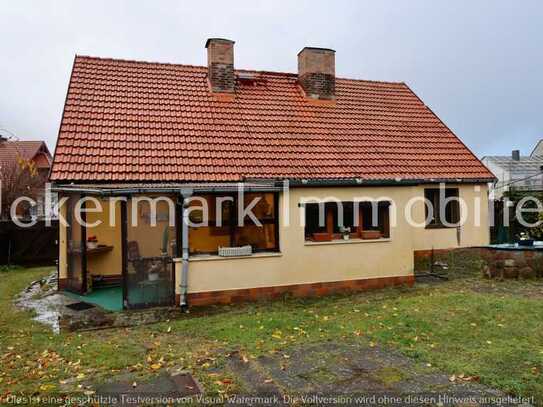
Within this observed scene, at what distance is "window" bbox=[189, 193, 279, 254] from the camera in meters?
9.63

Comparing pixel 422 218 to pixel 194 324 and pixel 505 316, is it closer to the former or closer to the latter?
pixel 505 316

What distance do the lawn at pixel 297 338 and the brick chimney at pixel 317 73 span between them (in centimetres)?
823

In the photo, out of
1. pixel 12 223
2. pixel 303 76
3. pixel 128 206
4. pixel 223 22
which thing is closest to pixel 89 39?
pixel 223 22

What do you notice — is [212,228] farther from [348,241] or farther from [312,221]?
[348,241]

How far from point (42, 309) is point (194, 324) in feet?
12.6

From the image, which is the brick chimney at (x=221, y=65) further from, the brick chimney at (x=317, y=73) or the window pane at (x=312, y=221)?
the window pane at (x=312, y=221)

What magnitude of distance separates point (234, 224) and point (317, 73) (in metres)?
7.81

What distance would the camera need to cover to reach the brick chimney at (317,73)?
14859 millimetres

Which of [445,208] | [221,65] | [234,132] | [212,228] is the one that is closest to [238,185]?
[212,228]

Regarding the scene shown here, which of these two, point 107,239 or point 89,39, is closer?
point 107,239

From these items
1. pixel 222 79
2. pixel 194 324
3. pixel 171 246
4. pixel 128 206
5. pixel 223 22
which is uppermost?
pixel 223 22

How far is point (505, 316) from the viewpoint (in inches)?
287

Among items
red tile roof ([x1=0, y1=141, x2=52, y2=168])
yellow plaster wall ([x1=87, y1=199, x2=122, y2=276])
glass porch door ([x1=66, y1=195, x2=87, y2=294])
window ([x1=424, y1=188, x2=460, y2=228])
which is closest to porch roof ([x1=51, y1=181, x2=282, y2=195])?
glass porch door ([x1=66, y1=195, x2=87, y2=294])

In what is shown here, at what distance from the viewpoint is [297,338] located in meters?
6.52
